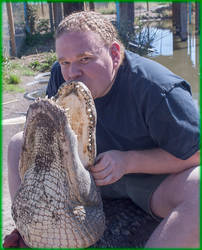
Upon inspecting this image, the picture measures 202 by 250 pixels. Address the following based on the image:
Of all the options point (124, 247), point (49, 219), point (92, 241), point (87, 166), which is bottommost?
point (124, 247)

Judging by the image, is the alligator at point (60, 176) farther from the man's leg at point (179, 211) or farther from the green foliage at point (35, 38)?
the green foliage at point (35, 38)

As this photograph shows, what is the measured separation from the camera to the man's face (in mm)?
1719

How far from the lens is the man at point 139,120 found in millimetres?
1643

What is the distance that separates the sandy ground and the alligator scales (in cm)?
113

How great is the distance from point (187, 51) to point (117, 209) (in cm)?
769

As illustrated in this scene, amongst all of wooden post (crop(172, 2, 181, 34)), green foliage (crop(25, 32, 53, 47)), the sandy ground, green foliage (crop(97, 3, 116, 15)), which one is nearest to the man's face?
the sandy ground

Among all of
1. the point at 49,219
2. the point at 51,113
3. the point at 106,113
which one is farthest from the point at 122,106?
the point at 49,219

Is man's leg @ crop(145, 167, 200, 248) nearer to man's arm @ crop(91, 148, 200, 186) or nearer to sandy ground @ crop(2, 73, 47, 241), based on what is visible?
man's arm @ crop(91, 148, 200, 186)

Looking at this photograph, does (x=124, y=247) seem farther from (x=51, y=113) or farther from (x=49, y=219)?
(x=51, y=113)

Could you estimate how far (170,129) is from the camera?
5.62 feet

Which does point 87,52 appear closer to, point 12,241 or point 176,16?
point 12,241

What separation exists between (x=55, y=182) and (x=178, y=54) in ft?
25.9

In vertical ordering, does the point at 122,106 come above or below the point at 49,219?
above

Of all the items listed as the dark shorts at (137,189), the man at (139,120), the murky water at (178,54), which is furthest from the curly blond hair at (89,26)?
the murky water at (178,54)
